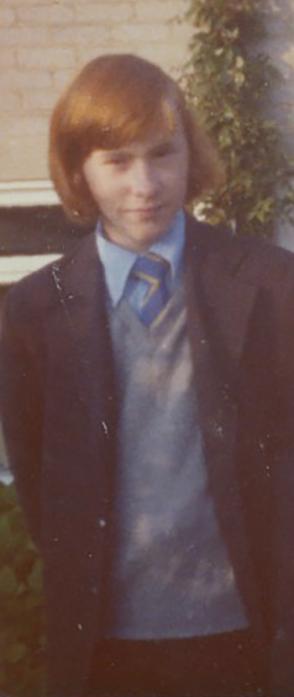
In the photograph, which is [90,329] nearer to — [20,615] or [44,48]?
[20,615]

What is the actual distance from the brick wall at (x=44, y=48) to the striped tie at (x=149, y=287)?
880 mm

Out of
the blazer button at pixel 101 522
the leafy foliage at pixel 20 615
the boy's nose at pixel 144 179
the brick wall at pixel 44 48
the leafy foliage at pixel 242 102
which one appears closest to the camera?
the boy's nose at pixel 144 179

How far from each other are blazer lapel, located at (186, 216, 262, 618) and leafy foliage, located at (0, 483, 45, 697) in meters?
0.48

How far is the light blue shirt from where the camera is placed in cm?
113

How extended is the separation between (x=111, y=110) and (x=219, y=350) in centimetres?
29

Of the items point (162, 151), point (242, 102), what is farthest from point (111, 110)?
point (242, 102)

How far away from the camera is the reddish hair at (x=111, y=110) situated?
42.2 inches

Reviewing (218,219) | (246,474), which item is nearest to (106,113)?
(246,474)

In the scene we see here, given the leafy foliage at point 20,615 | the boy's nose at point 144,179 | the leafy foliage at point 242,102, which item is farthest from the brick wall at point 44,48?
the boy's nose at point 144,179

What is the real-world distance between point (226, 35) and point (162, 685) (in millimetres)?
2024

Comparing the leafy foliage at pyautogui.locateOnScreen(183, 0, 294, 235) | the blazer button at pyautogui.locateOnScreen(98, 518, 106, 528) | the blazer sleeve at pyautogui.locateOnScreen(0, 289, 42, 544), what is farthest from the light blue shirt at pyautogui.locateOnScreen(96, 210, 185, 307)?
the leafy foliage at pyautogui.locateOnScreen(183, 0, 294, 235)

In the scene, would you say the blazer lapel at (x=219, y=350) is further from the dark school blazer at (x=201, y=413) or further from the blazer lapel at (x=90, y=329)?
the blazer lapel at (x=90, y=329)

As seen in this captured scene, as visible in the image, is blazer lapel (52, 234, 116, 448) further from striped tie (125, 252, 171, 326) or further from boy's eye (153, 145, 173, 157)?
boy's eye (153, 145, 173, 157)

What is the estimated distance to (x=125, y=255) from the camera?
1137 mm
